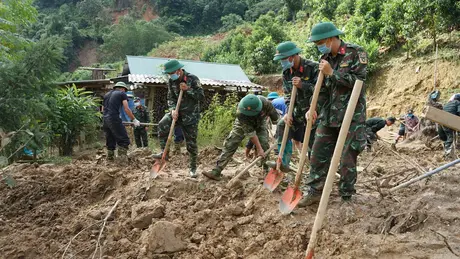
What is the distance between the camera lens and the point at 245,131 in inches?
190

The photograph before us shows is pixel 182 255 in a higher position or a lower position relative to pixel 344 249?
lower

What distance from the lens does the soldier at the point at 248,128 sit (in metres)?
4.61

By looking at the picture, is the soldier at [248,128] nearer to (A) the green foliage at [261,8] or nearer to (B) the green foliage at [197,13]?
(A) the green foliage at [261,8]

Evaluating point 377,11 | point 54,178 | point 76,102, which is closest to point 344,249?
point 54,178

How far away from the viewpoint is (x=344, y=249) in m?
2.51

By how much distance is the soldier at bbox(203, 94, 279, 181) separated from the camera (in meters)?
4.61

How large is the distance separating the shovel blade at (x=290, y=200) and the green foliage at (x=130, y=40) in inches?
1560

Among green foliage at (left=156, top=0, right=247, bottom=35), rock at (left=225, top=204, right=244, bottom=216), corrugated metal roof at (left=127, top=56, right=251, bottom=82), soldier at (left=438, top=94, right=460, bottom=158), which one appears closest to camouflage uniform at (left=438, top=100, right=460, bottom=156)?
soldier at (left=438, top=94, right=460, bottom=158)

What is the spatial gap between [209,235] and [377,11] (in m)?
16.2

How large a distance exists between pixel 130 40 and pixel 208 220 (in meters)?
41.0

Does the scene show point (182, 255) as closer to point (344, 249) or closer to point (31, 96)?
point (344, 249)

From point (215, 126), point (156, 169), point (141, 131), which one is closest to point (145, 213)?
point (156, 169)

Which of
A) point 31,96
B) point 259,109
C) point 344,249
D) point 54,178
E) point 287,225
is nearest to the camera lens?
point 344,249

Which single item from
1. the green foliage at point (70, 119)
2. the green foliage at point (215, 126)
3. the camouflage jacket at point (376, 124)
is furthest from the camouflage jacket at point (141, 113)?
the camouflage jacket at point (376, 124)
